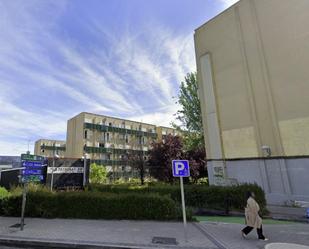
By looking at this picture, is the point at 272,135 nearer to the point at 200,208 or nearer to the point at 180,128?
the point at 200,208

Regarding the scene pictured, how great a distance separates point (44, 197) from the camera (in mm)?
10758

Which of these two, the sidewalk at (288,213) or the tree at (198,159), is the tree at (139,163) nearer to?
the tree at (198,159)

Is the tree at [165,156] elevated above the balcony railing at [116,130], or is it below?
below

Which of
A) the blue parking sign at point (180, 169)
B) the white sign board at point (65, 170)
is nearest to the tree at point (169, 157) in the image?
the white sign board at point (65, 170)

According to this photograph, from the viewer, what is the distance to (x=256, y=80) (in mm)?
16594

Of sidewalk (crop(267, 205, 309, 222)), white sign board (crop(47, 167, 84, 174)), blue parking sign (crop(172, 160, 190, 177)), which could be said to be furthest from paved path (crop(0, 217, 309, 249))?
white sign board (crop(47, 167, 84, 174))

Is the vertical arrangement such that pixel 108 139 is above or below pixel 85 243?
above

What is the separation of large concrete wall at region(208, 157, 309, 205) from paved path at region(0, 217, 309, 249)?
642cm

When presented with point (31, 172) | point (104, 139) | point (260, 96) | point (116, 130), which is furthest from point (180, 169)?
point (116, 130)

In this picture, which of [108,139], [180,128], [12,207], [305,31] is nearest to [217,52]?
[305,31]

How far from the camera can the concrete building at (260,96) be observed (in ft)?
48.1

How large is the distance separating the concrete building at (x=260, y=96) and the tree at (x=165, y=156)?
7033 mm

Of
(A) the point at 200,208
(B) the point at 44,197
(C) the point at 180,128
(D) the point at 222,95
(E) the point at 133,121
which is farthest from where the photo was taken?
(E) the point at 133,121

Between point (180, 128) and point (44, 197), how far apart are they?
20593mm
